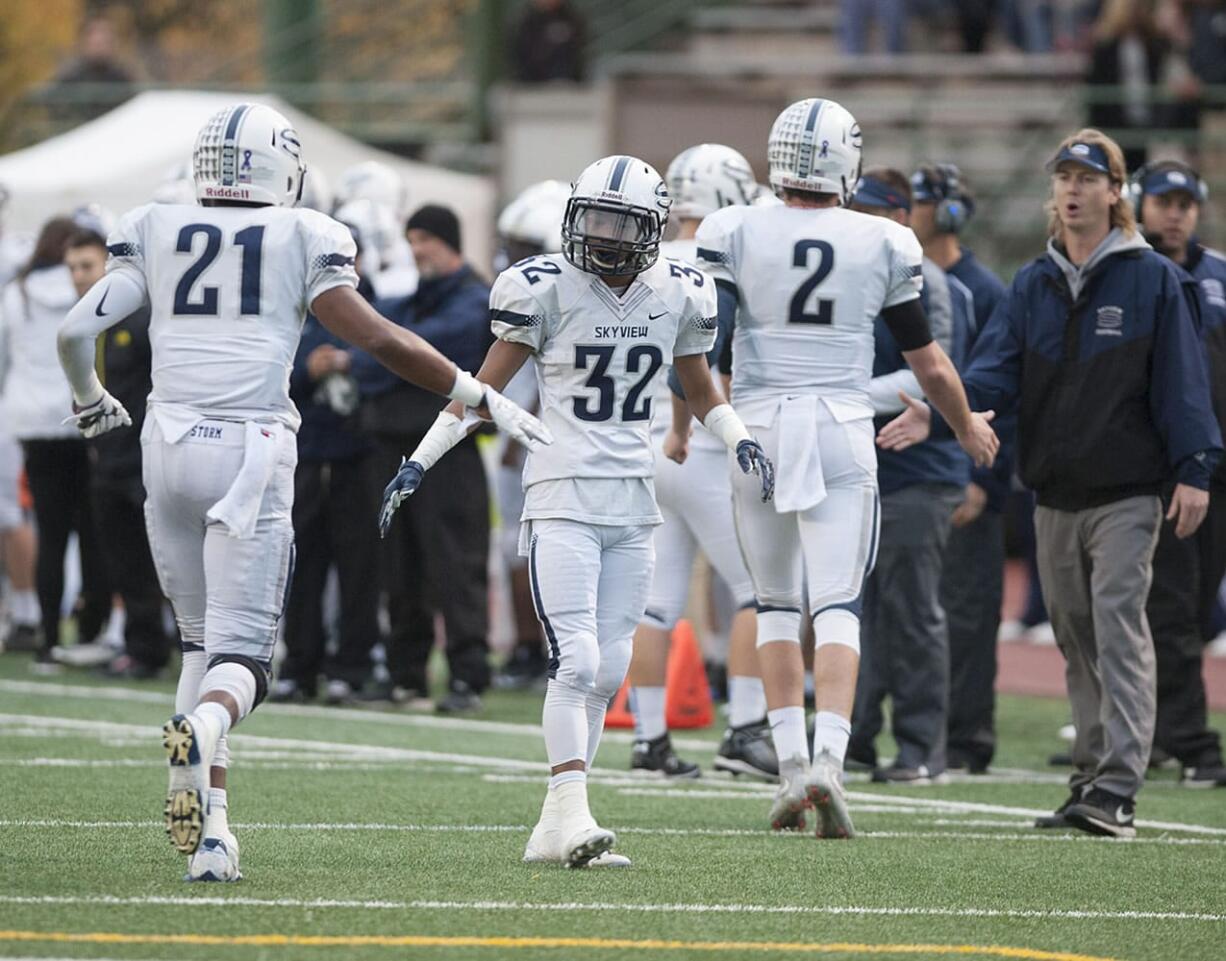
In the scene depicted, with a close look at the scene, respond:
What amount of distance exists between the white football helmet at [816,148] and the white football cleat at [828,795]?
1781 millimetres

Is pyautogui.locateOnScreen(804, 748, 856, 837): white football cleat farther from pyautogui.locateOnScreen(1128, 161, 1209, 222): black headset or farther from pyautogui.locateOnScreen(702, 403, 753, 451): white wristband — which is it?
pyautogui.locateOnScreen(1128, 161, 1209, 222): black headset

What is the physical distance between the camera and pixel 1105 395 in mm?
7652

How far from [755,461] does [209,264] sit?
1633 millimetres

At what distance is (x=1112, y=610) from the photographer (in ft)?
24.8

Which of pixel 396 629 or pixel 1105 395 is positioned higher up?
pixel 1105 395

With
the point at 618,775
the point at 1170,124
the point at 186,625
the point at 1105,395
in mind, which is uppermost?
the point at 1170,124

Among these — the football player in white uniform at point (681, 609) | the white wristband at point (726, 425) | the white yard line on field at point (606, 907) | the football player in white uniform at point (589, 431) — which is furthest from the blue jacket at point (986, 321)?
the white yard line on field at point (606, 907)

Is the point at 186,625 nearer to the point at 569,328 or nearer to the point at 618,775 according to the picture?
the point at 569,328

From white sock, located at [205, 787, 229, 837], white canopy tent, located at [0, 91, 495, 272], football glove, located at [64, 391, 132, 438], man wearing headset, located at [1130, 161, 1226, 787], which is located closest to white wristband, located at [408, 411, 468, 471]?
football glove, located at [64, 391, 132, 438]

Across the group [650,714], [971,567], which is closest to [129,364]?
[650,714]

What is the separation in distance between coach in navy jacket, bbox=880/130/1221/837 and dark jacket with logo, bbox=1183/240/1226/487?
5.13 feet

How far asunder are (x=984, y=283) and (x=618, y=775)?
2.40 metres

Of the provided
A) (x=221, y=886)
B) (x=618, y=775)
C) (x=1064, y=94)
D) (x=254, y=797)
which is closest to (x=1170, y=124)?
(x=1064, y=94)

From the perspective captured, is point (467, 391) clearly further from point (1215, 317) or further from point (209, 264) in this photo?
point (1215, 317)
